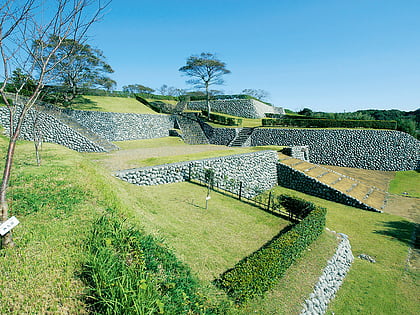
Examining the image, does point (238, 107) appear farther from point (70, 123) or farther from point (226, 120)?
point (70, 123)

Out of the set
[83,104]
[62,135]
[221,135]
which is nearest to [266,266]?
[62,135]

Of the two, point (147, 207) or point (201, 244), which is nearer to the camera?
point (201, 244)

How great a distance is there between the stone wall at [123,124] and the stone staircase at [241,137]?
29.0 feet

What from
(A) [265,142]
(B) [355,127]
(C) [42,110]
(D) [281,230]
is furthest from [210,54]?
(D) [281,230]

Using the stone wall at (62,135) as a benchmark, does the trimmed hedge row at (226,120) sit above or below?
above

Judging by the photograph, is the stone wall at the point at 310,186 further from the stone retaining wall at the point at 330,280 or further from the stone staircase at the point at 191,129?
the stone staircase at the point at 191,129

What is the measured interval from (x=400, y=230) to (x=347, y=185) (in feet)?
18.8

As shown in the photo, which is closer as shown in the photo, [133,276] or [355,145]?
[133,276]

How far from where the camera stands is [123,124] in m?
23.7

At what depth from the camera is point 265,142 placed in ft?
84.5

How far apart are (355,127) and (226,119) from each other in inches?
561

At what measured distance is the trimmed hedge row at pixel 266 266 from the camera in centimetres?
436

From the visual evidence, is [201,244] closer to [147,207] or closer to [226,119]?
[147,207]

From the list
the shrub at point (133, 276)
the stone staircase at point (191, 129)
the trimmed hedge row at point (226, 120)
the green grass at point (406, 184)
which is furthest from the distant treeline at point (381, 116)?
the shrub at point (133, 276)
